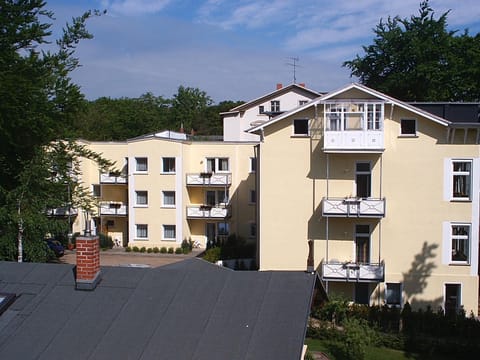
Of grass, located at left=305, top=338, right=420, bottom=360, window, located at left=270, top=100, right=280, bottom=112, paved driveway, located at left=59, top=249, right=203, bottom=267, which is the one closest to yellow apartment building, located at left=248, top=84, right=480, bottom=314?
grass, located at left=305, top=338, right=420, bottom=360

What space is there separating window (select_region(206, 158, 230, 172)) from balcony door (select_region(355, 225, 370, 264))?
15.5 metres

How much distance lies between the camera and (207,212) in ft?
123

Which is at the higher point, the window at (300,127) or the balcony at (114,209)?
the window at (300,127)

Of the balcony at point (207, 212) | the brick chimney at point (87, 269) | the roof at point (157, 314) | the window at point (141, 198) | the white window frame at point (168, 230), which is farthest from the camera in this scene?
the window at point (141, 198)

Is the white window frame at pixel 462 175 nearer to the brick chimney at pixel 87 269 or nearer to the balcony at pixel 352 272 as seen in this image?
the balcony at pixel 352 272

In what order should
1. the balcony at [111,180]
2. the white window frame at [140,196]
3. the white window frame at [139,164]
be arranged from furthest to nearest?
the balcony at [111,180], the white window frame at [140,196], the white window frame at [139,164]

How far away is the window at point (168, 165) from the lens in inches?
1496

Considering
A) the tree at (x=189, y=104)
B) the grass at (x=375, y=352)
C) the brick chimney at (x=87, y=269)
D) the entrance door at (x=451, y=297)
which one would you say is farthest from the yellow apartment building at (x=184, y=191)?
the tree at (x=189, y=104)

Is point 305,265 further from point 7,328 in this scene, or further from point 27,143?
point 7,328

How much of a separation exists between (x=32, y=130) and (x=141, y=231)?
19237 mm

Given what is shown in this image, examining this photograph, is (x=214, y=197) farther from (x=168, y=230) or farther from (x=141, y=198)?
(x=141, y=198)

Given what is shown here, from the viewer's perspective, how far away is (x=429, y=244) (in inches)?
944

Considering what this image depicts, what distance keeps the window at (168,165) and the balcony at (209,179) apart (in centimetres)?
134

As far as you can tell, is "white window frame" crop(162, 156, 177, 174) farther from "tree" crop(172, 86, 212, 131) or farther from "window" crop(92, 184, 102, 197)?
"tree" crop(172, 86, 212, 131)
